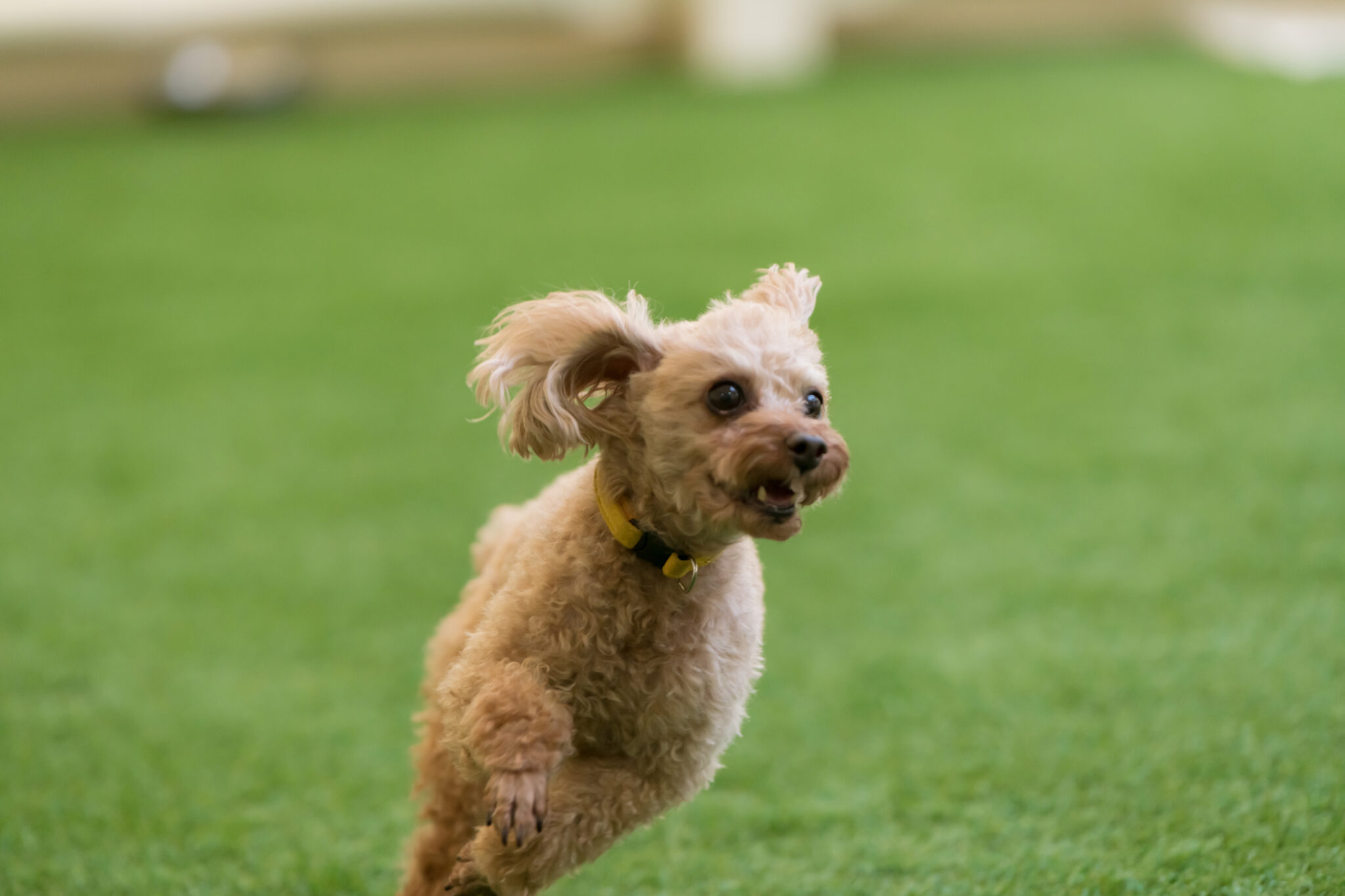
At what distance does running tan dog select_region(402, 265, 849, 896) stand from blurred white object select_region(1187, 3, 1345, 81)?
6.42 meters

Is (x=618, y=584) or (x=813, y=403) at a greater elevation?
(x=813, y=403)

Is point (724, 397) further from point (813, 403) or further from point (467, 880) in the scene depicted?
point (467, 880)

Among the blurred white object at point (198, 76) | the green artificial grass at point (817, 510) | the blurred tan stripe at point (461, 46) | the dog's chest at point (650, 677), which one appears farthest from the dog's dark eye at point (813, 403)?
the blurred tan stripe at point (461, 46)

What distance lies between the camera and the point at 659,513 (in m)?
1.42

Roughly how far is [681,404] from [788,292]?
9.5 inches

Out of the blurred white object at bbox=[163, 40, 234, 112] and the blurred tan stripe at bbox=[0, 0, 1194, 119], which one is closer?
the blurred white object at bbox=[163, 40, 234, 112]

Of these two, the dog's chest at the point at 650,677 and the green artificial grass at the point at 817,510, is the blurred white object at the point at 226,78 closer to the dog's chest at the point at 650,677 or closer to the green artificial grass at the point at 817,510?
the green artificial grass at the point at 817,510

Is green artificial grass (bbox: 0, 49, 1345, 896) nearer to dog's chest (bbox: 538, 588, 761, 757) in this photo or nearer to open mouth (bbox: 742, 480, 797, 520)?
dog's chest (bbox: 538, 588, 761, 757)

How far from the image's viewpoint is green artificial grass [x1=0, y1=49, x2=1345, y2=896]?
2.12m

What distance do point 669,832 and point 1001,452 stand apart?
177cm

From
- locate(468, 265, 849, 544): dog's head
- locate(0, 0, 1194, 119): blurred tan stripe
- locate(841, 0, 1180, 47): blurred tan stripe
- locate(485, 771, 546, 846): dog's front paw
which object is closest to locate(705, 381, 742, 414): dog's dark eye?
locate(468, 265, 849, 544): dog's head

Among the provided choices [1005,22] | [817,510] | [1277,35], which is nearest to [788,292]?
[817,510]

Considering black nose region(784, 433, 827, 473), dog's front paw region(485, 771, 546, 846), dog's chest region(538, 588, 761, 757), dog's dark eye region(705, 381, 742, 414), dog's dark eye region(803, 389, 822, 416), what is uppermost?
dog's dark eye region(803, 389, 822, 416)

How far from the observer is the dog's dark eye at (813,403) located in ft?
4.61
